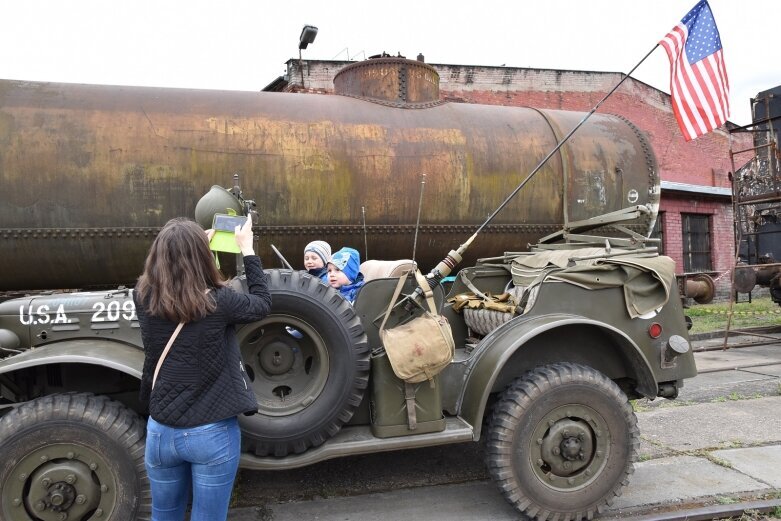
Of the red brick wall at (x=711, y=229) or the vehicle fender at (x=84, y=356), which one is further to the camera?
the red brick wall at (x=711, y=229)

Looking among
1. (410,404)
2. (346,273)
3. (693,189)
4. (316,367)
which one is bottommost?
(410,404)

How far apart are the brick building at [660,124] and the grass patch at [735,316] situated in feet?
3.28

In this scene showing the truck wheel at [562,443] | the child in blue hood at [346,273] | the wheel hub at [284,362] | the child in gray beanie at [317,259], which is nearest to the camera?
the wheel hub at [284,362]

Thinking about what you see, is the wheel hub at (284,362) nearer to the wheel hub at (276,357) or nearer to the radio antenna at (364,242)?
the wheel hub at (276,357)

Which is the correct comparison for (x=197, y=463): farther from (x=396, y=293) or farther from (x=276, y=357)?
(x=396, y=293)

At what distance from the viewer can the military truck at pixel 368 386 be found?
289cm

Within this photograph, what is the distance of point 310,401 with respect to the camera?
3.20 m

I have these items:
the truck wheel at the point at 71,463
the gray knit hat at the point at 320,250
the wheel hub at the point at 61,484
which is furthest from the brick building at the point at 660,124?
the wheel hub at the point at 61,484

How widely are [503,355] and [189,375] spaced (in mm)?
1809

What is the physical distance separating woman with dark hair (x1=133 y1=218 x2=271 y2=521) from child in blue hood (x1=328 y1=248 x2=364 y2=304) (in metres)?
1.62

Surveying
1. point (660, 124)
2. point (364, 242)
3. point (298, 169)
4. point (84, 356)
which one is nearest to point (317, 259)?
point (364, 242)

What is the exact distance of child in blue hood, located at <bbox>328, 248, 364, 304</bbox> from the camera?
3.95 m

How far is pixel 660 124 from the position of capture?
2027 cm

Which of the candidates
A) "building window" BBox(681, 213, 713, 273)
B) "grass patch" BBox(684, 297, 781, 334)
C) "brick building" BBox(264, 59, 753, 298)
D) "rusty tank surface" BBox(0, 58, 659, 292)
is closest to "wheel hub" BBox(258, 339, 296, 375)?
"rusty tank surface" BBox(0, 58, 659, 292)
